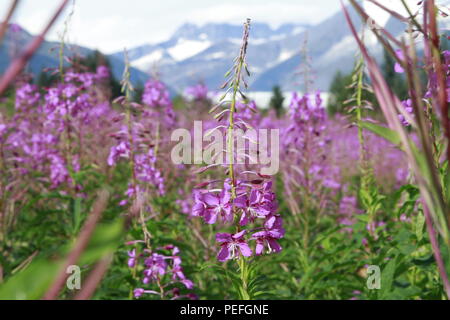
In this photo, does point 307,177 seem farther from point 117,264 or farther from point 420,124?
point 420,124

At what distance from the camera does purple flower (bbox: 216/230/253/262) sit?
5.54ft

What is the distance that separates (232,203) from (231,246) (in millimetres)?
168

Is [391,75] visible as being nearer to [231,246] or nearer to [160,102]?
[160,102]

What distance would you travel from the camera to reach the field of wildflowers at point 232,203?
42 cm

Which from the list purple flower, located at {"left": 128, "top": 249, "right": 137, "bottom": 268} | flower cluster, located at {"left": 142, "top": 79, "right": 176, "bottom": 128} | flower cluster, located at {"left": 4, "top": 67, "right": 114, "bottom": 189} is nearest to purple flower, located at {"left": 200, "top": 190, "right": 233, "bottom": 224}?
purple flower, located at {"left": 128, "top": 249, "right": 137, "bottom": 268}

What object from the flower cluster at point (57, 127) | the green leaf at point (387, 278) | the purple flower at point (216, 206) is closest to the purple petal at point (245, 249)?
the purple flower at point (216, 206)

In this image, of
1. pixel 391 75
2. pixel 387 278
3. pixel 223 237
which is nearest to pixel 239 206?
pixel 223 237

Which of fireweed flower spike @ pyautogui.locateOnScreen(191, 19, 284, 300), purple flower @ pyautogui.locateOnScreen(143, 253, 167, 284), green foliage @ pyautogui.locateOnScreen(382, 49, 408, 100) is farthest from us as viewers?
purple flower @ pyautogui.locateOnScreen(143, 253, 167, 284)

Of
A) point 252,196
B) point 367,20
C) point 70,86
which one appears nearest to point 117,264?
point 70,86

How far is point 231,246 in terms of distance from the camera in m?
1.72

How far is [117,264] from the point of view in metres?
3.85

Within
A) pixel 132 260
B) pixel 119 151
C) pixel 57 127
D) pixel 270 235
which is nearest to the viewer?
pixel 270 235

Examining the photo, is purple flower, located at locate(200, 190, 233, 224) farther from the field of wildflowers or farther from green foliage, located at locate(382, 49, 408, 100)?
green foliage, located at locate(382, 49, 408, 100)

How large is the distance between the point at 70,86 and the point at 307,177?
227cm
